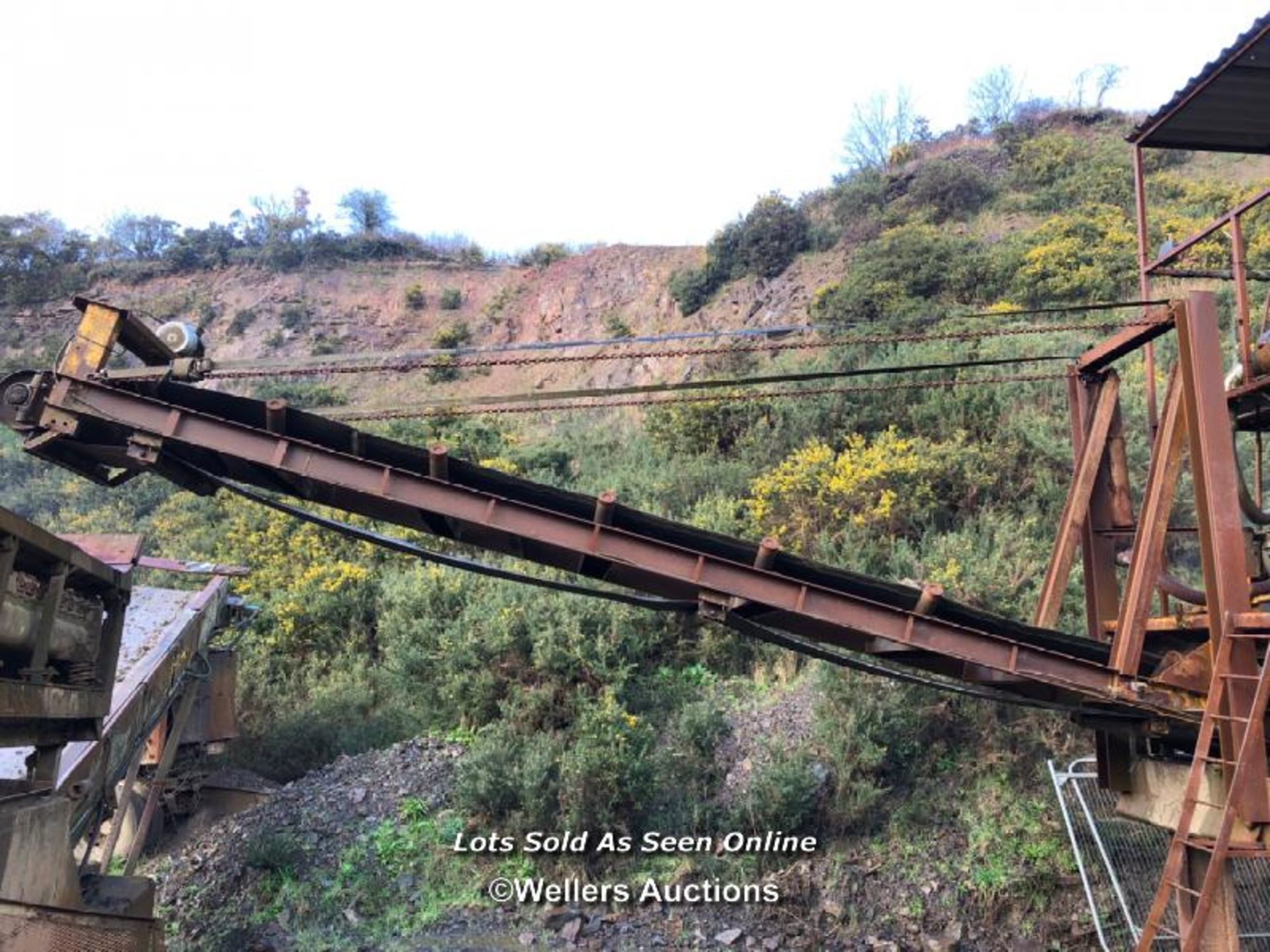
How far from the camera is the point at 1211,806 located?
495 centimetres

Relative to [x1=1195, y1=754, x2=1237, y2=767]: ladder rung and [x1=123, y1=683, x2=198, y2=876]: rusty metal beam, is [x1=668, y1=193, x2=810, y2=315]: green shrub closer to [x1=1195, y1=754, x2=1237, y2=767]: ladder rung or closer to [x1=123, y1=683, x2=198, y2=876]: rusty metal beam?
[x1=123, y1=683, x2=198, y2=876]: rusty metal beam

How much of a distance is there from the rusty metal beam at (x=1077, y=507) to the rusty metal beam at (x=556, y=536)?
0.63m

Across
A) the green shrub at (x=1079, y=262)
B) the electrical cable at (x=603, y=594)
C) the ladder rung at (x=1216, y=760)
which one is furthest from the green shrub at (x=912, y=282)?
the ladder rung at (x=1216, y=760)

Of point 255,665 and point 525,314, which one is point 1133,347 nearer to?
point 255,665

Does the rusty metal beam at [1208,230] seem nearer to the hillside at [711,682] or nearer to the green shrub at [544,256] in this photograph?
the hillside at [711,682]

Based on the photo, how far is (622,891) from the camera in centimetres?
799

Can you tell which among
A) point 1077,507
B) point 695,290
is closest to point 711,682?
point 1077,507

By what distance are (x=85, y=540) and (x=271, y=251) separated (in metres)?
34.0

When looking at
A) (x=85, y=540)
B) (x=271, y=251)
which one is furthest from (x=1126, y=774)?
(x=271, y=251)

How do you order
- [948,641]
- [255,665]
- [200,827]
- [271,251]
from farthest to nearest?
[271,251] → [255,665] → [200,827] → [948,641]

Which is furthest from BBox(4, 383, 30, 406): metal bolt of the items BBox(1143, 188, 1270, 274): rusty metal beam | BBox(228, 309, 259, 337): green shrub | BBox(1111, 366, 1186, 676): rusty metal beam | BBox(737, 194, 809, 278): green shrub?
BBox(228, 309, 259, 337): green shrub

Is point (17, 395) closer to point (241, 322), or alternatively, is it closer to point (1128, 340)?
point (1128, 340)

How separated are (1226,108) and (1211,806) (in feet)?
16.9

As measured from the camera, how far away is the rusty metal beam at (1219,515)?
195 inches
